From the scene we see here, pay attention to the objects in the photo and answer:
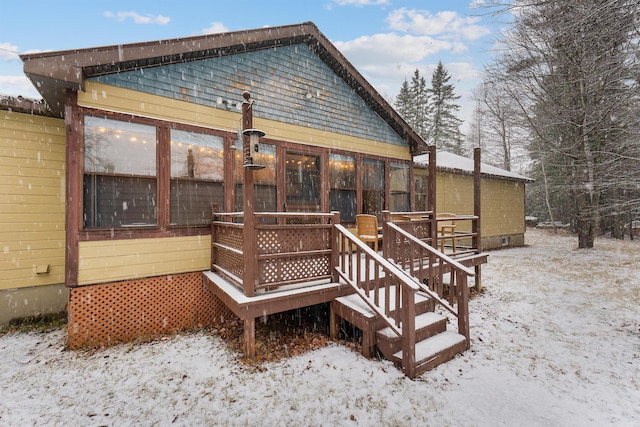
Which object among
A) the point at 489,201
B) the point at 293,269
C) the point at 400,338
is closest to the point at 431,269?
the point at 400,338

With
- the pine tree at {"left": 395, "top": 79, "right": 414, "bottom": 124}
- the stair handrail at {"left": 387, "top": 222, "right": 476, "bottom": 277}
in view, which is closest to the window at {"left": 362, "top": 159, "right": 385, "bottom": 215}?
the stair handrail at {"left": 387, "top": 222, "right": 476, "bottom": 277}

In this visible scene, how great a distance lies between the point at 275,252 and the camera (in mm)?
4352

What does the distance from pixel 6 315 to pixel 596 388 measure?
9480mm

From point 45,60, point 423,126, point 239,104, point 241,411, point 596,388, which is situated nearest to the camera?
point 241,411

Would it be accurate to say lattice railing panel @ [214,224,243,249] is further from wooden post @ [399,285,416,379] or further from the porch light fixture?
wooden post @ [399,285,416,379]

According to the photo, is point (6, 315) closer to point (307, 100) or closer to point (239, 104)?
point (239, 104)

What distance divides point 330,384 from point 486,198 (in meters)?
13.5

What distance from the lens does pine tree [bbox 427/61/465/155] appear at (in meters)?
31.1

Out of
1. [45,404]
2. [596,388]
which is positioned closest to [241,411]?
[45,404]

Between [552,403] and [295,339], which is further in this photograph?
[295,339]

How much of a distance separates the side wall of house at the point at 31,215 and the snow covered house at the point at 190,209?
0.08 feet

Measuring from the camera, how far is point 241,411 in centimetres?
316

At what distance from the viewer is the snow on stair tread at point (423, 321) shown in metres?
4.12

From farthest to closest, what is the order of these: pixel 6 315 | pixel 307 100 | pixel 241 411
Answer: pixel 307 100 → pixel 6 315 → pixel 241 411
